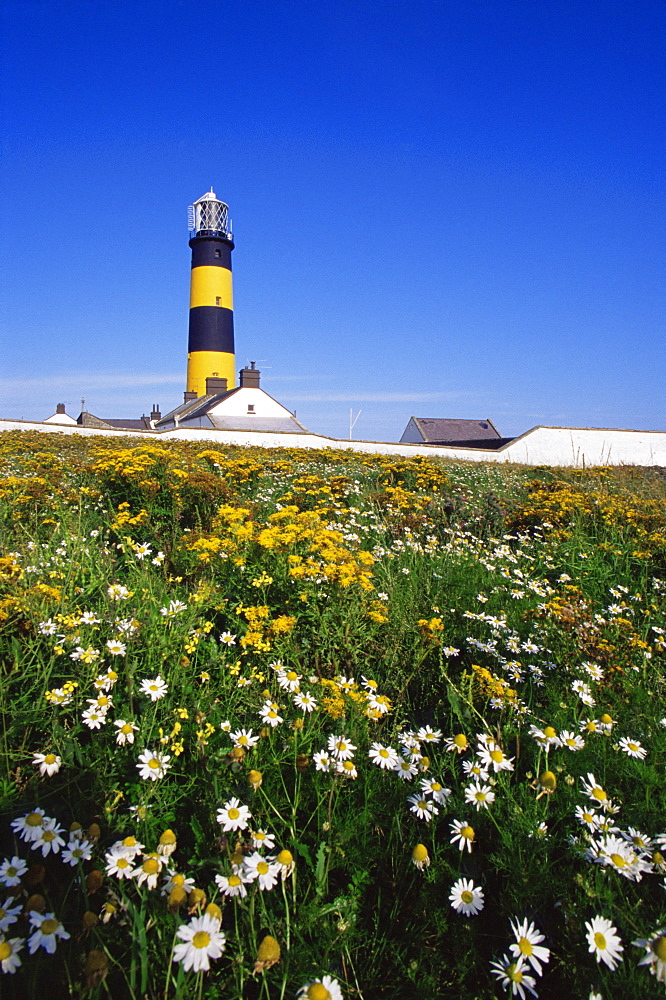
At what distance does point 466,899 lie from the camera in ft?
5.27

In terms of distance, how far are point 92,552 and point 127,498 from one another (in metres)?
1.31

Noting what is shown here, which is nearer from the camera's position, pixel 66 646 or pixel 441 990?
pixel 441 990

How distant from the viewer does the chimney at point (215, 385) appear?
135 feet

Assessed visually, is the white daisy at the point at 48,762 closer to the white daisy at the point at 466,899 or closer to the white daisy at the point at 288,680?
the white daisy at the point at 288,680

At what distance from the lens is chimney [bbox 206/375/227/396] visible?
41047 mm

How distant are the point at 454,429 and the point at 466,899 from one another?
38556 mm

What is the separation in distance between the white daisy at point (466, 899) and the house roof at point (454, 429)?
3566 cm

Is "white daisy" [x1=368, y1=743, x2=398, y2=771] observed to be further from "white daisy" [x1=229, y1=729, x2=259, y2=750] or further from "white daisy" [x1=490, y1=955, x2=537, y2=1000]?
"white daisy" [x1=490, y1=955, x2=537, y2=1000]

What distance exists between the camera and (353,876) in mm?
1794

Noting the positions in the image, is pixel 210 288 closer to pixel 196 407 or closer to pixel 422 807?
pixel 196 407

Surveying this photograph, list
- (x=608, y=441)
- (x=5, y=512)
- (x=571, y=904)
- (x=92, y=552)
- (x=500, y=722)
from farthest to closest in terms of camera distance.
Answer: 1. (x=608, y=441)
2. (x=5, y=512)
3. (x=92, y=552)
4. (x=500, y=722)
5. (x=571, y=904)

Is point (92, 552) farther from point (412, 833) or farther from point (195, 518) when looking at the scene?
point (412, 833)

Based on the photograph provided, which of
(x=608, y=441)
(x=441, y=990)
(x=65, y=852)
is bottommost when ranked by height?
(x=441, y=990)

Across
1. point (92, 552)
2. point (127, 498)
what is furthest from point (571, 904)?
point (127, 498)
